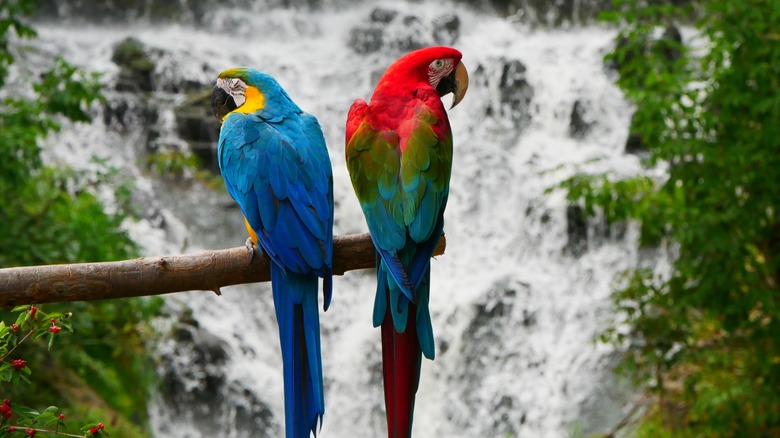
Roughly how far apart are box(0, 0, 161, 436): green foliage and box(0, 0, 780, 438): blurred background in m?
0.02

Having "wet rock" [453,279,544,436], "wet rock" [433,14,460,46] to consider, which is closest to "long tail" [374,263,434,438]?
"wet rock" [453,279,544,436]

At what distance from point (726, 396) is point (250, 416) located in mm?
2887

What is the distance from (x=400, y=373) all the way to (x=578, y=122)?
21.1 feet

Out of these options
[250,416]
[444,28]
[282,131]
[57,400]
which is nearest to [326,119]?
[444,28]

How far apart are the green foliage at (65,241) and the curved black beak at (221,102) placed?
2.18 metres

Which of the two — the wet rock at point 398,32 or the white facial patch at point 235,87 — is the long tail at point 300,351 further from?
the wet rock at point 398,32

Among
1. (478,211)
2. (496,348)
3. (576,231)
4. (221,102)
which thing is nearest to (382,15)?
(478,211)

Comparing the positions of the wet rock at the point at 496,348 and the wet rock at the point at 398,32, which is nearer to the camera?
the wet rock at the point at 496,348

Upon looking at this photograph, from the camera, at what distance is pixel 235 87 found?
171cm

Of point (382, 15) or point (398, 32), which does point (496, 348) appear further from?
point (382, 15)

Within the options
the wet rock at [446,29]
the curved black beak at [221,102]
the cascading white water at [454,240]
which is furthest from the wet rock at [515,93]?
the curved black beak at [221,102]

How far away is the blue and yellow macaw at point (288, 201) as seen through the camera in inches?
53.1

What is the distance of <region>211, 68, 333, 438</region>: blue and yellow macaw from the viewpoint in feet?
4.43

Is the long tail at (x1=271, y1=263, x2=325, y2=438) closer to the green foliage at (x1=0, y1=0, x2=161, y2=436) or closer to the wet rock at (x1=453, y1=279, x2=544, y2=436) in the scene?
the green foliage at (x1=0, y1=0, x2=161, y2=436)
